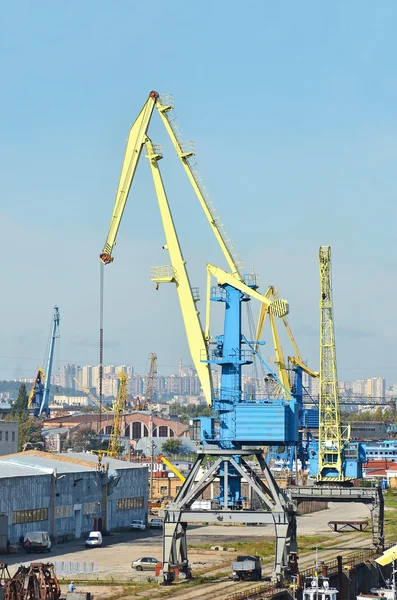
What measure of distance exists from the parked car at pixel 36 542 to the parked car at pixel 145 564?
8.68m

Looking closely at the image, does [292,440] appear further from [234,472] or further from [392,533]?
[392,533]

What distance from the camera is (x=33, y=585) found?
159 ft

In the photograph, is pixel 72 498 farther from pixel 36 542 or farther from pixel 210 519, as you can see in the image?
pixel 210 519

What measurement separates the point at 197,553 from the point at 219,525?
23.2 metres

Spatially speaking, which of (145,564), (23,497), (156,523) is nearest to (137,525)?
(156,523)

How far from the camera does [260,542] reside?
249ft

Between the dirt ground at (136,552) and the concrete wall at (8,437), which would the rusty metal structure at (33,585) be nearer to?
the dirt ground at (136,552)

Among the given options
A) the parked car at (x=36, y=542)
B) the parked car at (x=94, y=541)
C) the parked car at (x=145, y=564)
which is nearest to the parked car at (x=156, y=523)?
the parked car at (x=94, y=541)

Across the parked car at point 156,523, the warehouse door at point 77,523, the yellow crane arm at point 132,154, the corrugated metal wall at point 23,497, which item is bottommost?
the parked car at point 156,523

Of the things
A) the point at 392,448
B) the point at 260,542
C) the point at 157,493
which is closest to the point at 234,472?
the point at 260,542

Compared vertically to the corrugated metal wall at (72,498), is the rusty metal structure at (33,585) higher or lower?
lower

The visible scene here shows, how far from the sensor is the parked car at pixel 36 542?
67.6m

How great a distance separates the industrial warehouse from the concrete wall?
2811cm

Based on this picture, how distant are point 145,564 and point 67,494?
1609 cm
